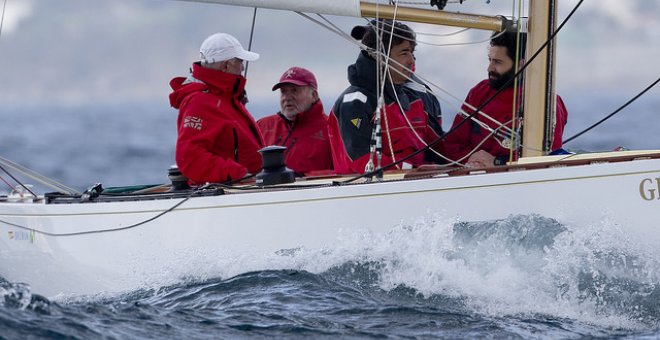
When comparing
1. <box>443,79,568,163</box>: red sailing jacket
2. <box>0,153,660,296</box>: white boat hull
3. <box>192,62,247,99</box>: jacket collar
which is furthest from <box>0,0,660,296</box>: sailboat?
<box>443,79,568,163</box>: red sailing jacket

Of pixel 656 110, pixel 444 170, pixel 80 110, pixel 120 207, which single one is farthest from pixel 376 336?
pixel 80 110

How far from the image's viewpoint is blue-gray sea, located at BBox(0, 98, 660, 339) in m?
6.46

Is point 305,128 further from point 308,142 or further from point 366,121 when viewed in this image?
point 366,121

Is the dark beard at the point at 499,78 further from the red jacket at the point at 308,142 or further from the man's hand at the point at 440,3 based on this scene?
the red jacket at the point at 308,142

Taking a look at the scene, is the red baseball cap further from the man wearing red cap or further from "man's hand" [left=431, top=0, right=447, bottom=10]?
"man's hand" [left=431, top=0, right=447, bottom=10]

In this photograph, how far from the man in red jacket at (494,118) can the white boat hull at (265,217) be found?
116cm

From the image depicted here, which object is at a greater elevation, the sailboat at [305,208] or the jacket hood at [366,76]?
the jacket hood at [366,76]

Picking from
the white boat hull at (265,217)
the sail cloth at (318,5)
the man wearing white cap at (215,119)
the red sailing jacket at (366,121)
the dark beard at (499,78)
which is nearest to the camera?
the white boat hull at (265,217)

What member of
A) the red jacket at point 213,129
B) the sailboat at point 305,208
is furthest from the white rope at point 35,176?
the red jacket at point 213,129

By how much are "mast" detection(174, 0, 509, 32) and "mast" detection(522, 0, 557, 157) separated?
25 centimetres

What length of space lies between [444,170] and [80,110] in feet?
277

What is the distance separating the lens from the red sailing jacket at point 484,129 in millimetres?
8617

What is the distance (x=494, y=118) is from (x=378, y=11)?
4.37 feet

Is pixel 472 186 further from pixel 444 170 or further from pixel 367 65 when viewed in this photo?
Answer: pixel 367 65
